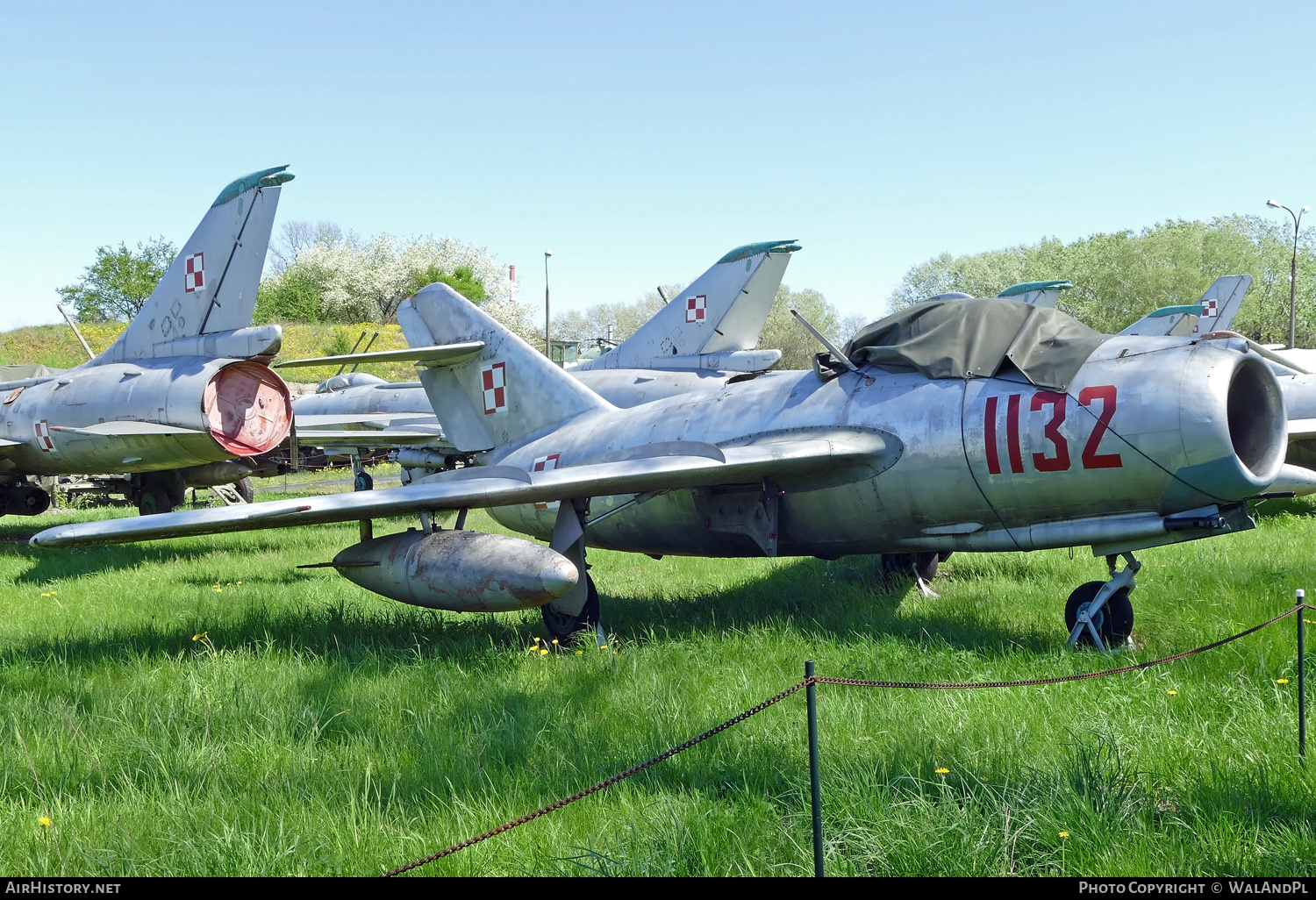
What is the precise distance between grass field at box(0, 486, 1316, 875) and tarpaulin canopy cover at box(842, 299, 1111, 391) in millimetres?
1960

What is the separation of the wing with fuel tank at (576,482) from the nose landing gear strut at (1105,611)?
67.4 inches

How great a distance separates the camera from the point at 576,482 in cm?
665

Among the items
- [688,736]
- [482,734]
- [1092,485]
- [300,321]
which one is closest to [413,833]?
[482,734]

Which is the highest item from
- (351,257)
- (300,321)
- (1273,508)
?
(351,257)

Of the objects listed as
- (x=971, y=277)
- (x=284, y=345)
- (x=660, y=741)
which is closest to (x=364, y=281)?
(x=284, y=345)

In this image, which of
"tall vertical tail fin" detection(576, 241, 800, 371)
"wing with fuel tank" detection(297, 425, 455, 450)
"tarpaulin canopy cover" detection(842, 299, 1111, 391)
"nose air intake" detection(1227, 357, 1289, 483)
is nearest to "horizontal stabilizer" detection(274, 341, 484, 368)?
"tarpaulin canopy cover" detection(842, 299, 1111, 391)

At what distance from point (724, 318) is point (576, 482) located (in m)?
10.8

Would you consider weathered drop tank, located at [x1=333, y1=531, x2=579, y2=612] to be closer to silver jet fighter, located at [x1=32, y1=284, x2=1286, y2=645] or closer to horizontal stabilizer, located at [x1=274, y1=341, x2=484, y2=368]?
silver jet fighter, located at [x1=32, y1=284, x2=1286, y2=645]

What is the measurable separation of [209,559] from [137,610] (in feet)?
13.8

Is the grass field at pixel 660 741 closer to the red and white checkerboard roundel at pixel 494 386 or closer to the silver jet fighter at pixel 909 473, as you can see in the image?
the silver jet fighter at pixel 909 473

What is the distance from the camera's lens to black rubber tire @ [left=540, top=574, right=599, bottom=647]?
7.44m

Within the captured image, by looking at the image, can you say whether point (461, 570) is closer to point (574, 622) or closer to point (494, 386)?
point (574, 622)
